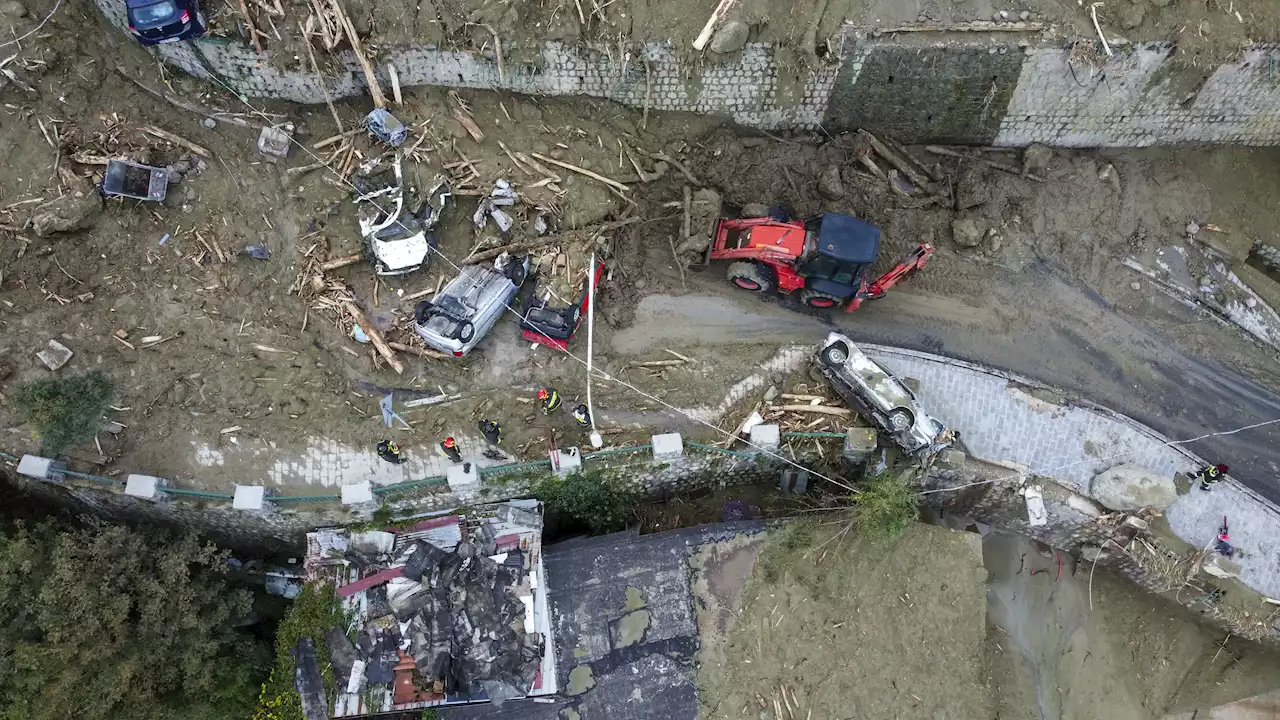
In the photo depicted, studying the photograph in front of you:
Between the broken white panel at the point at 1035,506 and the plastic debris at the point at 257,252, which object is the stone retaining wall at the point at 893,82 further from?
the broken white panel at the point at 1035,506

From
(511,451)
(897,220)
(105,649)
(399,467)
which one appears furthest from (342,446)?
(897,220)

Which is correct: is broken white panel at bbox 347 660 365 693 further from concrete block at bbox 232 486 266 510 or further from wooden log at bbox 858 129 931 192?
wooden log at bbox 858 129 931 192

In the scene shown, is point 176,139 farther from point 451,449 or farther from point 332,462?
point 451,449

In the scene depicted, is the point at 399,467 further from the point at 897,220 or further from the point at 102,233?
the point at 897,220

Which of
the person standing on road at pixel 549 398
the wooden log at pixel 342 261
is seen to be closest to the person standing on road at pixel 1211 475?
the person standing on road at pixel 549 398

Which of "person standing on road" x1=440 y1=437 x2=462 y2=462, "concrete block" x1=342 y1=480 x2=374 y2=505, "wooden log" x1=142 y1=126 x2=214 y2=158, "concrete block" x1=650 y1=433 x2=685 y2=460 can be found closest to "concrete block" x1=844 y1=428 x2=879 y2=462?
"concrete block" x1=650 y1=433 x2=685 y2=460

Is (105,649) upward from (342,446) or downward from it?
downward

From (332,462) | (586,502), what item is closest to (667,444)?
(586,502)
